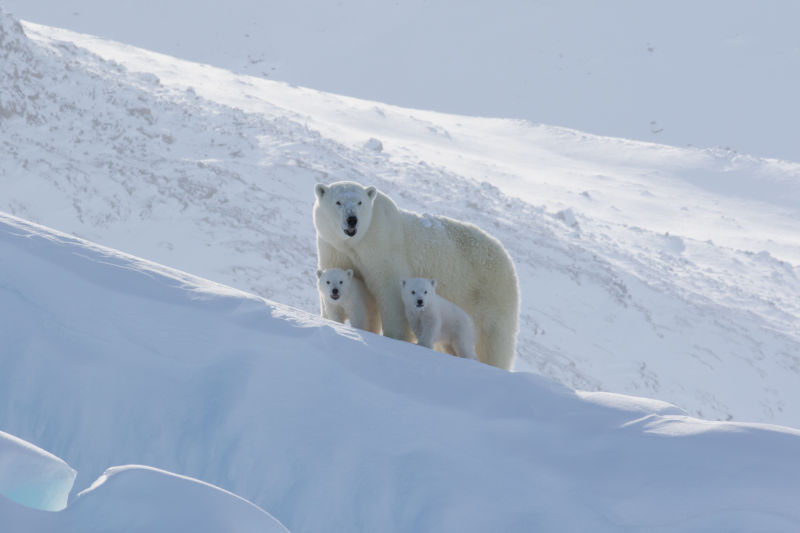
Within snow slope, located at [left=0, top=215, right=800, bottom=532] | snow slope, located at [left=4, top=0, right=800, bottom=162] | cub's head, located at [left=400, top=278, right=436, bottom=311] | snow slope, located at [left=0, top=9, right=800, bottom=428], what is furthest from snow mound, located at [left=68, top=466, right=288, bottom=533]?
snow slope, located at [left=4, top=0, right=800, bottom=162]

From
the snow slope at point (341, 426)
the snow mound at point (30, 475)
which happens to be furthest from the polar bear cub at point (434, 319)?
the snow mound at point (30, 475)

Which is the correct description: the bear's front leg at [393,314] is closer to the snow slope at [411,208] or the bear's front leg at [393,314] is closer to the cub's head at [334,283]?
the cub's head at [334,283]

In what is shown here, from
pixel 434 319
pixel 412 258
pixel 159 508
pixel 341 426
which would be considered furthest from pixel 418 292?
pixel 159 508

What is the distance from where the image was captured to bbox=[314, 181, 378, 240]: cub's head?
215 inches

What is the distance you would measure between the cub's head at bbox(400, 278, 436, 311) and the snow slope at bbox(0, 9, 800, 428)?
4.92 m

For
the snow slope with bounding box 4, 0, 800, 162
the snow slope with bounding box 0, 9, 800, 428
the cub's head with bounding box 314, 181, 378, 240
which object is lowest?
the snow slope with bounding box 0, 9, 800, 428

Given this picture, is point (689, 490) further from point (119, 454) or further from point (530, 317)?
point (530, 317)

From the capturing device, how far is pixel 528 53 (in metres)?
46.3

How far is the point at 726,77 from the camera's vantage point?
4325cm

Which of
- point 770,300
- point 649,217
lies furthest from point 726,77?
point 770,300

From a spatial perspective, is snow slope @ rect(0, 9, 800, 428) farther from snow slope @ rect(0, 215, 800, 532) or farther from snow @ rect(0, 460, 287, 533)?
snow @ rect(0, 460, 287, 533)

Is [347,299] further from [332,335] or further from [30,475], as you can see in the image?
[30,475]

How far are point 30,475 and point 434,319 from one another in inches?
141

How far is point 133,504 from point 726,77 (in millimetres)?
45478
